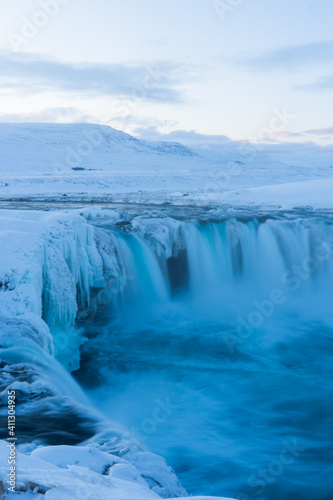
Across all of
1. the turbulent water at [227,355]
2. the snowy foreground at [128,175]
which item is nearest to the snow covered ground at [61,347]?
the turbulent water at [227,355]

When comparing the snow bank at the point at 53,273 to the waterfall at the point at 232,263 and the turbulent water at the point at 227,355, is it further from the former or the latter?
the waterfall at the point at 232,263

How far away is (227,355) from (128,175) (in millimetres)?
31938

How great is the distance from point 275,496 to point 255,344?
16.2 ft

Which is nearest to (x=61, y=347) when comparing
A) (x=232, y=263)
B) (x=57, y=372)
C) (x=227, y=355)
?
(x=57, y=372)

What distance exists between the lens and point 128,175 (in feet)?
130

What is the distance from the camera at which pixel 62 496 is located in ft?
7.20

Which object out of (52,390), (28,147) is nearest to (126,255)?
(52,390)

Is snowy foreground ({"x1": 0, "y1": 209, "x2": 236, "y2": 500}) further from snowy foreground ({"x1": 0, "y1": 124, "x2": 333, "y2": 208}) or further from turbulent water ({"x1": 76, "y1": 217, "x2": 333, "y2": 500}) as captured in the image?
snowy foreground ({"x1": 0, "y1": 124, "x2": 333, "y2": 208})

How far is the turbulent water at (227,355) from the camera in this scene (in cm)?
595

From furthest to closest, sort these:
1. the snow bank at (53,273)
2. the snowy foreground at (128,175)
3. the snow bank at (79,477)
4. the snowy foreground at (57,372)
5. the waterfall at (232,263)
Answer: the snowy foreground at (128,175)
the waterfall at (232,263)
the snow bank at (53,273)
the snowy foreground at (57,372)
the snow bank at (79,477)

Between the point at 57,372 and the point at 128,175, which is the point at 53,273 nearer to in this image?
the point at 57,372

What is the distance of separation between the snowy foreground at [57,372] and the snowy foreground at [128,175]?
9.77 meters

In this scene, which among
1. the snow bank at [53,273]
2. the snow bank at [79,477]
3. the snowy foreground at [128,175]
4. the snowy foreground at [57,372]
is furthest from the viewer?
the snowy foreground at [128,175]

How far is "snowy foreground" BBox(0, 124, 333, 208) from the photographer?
71.2ft
